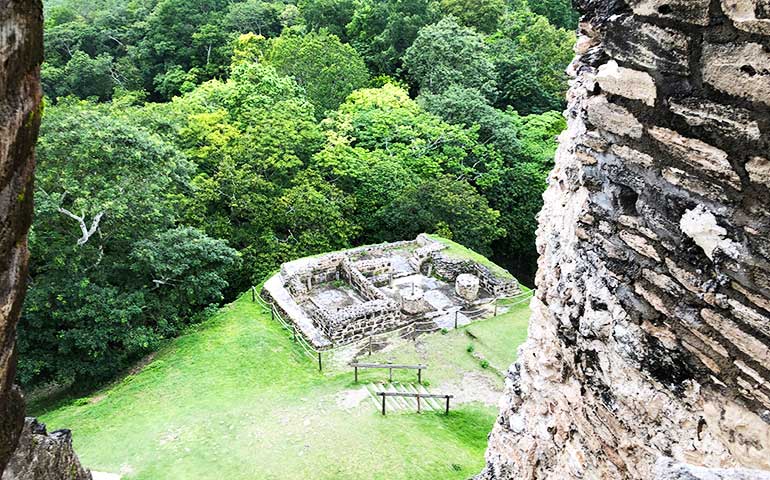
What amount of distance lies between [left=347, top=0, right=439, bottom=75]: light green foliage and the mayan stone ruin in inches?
720

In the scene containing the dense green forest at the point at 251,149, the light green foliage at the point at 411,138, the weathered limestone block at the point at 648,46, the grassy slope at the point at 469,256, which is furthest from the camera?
the light green foliage at the point at 411,138

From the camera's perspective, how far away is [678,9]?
2.57 meters

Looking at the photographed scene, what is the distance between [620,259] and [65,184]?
1244 centimetres

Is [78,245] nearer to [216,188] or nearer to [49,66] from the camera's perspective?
[216,188]

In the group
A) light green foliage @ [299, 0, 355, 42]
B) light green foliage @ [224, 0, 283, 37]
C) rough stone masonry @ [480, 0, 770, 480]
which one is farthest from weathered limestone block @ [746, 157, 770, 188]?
light green foliage @ [224, 0, 283, 37]

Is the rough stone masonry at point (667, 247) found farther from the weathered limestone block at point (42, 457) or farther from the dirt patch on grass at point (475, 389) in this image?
the dirt patch on grass at point (475, 389)

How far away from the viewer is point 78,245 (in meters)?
13.1

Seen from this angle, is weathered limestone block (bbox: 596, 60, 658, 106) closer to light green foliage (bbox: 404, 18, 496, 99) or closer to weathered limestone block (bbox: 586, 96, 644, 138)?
weathered limestone block (bbox: 586, 96, 644, 138)

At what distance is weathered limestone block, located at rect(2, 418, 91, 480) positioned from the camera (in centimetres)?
398

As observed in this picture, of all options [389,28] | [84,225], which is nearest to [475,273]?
[84,225]

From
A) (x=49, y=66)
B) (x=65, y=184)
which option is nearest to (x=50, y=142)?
(x=65, y=184)

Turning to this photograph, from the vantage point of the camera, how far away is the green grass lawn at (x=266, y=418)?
9.39 metres

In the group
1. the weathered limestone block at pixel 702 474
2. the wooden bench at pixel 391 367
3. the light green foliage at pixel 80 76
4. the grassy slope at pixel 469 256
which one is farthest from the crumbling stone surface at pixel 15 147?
the light green foliage at pixel 80 76

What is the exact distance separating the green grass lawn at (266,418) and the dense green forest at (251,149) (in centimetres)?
159
